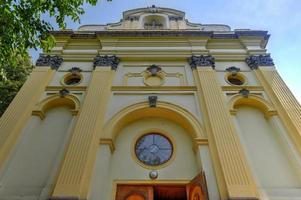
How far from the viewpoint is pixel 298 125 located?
877 cm

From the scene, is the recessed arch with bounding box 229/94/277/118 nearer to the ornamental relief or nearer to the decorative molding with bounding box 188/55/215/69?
the decorative molding with bounding box 188/55/215/69

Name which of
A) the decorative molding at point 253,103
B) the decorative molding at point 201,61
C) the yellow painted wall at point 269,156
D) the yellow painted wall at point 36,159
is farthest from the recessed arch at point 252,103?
the yellow painted wall at point 36,159

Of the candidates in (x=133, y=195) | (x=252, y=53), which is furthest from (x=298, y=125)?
(x=133, y=195)

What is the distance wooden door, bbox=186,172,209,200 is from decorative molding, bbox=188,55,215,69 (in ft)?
18.9

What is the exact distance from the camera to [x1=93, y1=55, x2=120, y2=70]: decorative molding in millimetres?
11391

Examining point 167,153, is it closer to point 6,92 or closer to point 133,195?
point 133,195

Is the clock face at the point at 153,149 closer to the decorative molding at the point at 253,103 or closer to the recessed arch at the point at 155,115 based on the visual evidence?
the recessed arch at the point at 155,115

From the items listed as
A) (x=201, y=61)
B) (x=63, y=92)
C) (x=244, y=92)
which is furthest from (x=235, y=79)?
(x=63, y=92)

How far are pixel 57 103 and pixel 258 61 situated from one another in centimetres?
971

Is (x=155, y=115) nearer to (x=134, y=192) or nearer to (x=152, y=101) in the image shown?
(x=152, y=101)

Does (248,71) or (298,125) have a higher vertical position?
(248,71)

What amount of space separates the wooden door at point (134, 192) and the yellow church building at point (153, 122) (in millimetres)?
36

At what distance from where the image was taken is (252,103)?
1027cm

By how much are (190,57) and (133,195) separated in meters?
7.06
